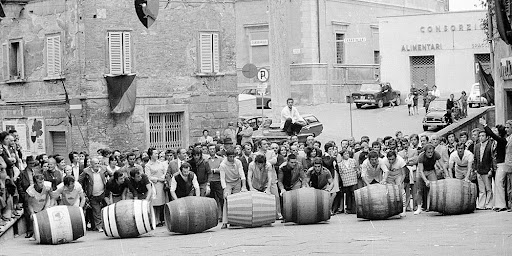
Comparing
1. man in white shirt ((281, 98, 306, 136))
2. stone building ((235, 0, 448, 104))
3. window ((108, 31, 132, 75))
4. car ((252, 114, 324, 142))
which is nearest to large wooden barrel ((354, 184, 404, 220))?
man in white shirt ((281, 98, 306, 136))

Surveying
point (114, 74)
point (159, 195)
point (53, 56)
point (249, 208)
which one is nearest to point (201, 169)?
point (159, 195)

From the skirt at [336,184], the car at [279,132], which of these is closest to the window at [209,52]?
the car at [279,132]

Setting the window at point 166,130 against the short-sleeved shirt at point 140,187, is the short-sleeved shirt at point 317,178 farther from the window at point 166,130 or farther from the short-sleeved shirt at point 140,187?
the window at point 166,130

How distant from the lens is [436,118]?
139ft

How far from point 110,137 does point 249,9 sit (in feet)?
84.4

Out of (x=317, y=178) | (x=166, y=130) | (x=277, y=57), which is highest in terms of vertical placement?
(x=277, y=57)

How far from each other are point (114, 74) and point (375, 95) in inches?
851

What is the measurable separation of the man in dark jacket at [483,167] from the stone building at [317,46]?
111 feet

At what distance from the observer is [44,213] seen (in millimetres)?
18828

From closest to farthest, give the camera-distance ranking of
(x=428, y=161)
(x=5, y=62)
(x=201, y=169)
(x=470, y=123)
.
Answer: (x=201, y=169) < (x=428, y=161) < (x=5, y=62) < (x=470, y=123)

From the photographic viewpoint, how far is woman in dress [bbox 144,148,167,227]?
2144 centimetres

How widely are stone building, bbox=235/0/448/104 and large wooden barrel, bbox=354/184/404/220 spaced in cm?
3511

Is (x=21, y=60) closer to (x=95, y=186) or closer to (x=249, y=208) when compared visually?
(x=95, y=186)

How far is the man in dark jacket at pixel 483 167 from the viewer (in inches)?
838
